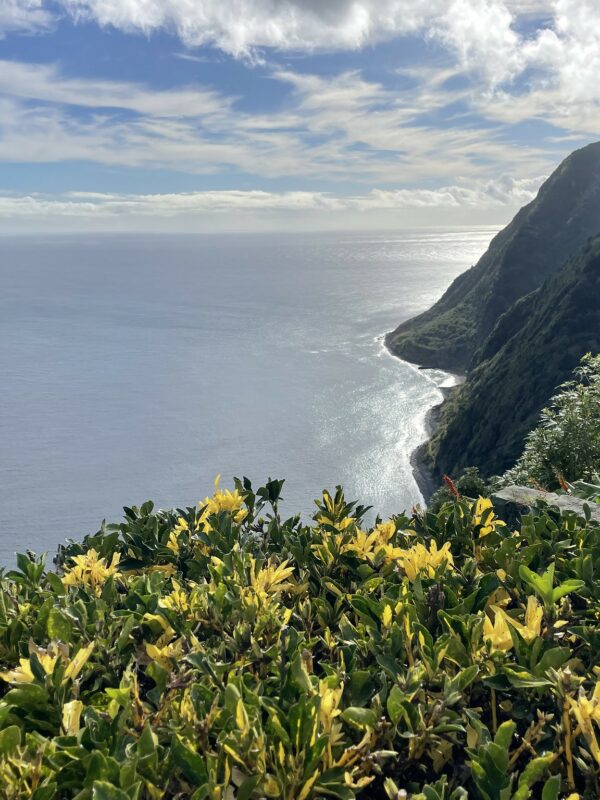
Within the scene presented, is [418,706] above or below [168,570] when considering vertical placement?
above

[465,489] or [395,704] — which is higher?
[395,704]

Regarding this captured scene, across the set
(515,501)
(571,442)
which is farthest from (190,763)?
(571,442)

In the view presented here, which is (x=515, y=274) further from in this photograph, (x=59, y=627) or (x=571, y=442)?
(x=59, y=627)

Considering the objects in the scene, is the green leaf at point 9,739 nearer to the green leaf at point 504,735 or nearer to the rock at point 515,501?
the green leaf at point 504,735

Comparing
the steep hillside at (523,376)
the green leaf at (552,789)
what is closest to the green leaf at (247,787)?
the green leaf at (552,789)

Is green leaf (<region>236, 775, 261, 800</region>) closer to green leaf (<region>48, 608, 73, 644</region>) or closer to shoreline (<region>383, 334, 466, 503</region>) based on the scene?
green leaf (<region>48, 608, 73, 644</region>)

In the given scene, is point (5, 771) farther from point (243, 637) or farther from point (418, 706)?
point (418, 706)

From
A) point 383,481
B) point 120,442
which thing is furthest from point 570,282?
point 120,442
